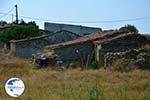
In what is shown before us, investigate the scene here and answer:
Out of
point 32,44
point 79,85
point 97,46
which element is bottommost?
point 79,85

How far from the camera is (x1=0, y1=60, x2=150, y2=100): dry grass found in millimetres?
12016

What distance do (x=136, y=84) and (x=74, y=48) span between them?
55.2 feet

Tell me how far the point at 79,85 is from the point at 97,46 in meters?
15.9

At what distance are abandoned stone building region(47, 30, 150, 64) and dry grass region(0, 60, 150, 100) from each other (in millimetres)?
6083

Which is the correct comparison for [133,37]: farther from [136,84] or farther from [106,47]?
[136,84]

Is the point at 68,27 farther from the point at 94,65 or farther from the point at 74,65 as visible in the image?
the point at 94,65

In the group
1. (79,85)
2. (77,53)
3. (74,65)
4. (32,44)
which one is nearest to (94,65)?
(74,65)

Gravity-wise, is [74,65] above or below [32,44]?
below

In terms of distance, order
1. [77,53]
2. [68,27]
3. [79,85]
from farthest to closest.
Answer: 1. [68,27]
2. [77,53]
3. [79,85]

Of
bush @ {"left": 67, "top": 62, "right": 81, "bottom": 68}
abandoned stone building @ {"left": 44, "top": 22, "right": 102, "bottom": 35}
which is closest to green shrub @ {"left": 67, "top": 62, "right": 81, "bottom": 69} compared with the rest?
bush @ {"left": 67, "top": 62, "right": 81, "bottom": 68}

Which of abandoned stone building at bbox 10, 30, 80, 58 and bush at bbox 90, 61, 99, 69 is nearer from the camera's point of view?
bush at bbox 90, 61, 99, 69

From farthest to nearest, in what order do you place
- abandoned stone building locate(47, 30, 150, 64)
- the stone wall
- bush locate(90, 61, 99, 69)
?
the stone wall → abandoned stone building locate(47, 30, 150, 64) → bush locate(90, 61, 99, 69)

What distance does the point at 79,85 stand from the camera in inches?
656

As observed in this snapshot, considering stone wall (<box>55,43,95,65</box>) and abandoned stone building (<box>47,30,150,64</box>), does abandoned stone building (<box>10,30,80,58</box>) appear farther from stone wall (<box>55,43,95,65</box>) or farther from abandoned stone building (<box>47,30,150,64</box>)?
stone wall (<box>55,43,95,65</box>)
